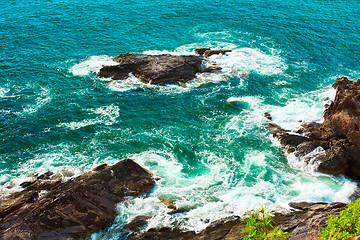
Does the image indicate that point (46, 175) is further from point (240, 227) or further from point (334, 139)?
point (334, 139)

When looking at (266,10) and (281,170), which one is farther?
(266,10)

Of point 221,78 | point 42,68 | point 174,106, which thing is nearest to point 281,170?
point 174,106

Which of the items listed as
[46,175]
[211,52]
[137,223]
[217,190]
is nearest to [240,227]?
[217,190]

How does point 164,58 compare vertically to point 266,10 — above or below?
below

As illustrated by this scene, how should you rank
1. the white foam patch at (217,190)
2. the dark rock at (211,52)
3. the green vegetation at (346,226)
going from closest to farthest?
the green vegetation at (346,226) → the white foam patch at (217,190) → the dark rock at (211,52)

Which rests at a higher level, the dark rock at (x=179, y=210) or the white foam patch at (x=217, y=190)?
the white foam patch at (x=217, y=190)

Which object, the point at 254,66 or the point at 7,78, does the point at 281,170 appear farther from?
the point at 7,78

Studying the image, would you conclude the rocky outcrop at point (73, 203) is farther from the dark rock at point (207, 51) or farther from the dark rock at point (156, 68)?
the dark rock at point (207, 51)

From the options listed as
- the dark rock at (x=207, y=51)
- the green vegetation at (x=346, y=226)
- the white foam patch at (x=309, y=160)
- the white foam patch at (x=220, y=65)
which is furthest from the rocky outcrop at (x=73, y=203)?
the dark rock at (x=207, y=51)

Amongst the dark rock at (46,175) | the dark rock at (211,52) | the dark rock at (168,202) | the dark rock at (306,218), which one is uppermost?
the dark rock at (211,52)
